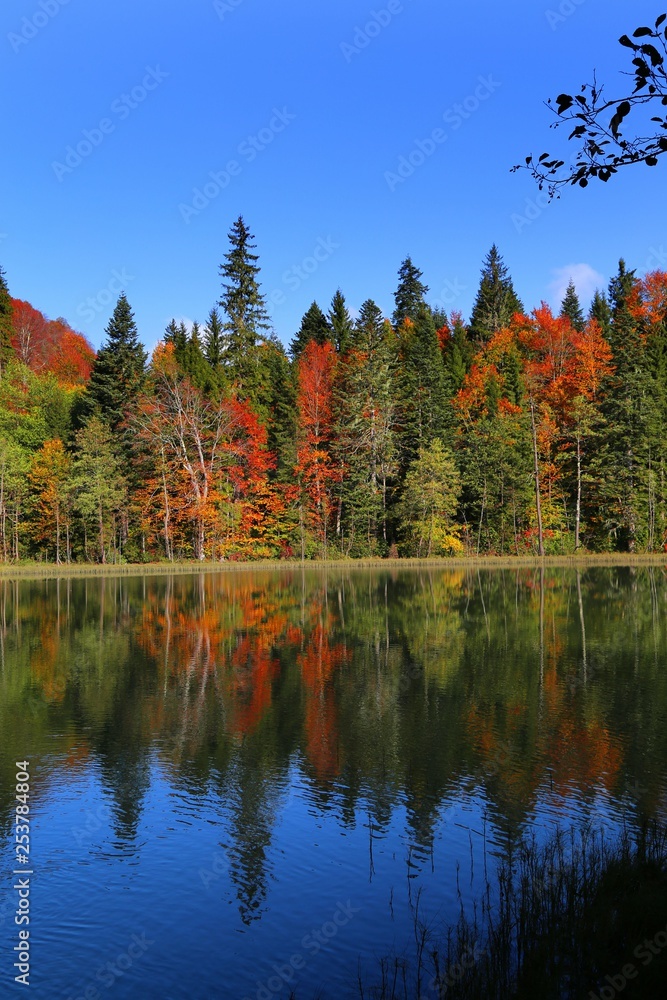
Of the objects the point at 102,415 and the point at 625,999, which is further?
the point at 102,415

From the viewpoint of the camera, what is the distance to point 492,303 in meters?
91.9

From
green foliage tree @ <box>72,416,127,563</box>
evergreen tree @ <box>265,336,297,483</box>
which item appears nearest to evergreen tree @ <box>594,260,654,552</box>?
evergreen tree @ <box>265,336,297,483</box>

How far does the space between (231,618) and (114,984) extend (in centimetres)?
2336

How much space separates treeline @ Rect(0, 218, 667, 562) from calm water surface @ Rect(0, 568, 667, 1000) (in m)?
39.3

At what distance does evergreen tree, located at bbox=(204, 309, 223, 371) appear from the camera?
243ft

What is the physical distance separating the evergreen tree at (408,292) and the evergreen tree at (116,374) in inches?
1319

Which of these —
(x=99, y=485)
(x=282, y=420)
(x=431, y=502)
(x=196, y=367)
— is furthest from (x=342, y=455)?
(x=99, y=485)

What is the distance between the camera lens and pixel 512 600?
35094mm

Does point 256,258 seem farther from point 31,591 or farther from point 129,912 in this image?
point 129,912

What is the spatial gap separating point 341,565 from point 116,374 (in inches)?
974

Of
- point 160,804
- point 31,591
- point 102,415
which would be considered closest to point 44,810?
point 160,804

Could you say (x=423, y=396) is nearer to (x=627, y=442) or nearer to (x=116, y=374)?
(x=627, y=442)

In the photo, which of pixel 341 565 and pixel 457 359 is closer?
pixel 341 565

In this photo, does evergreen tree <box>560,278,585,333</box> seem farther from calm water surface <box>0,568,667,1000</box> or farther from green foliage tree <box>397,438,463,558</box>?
calm water surface <box>0,568,667,1000</box>
